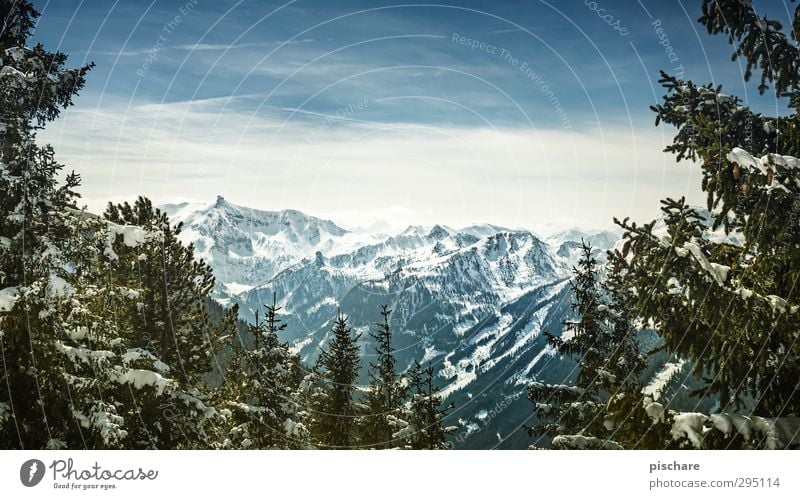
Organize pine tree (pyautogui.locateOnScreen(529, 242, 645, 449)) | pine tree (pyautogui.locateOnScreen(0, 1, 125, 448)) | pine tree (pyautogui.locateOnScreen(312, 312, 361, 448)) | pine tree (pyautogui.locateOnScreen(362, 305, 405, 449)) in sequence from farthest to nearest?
pine tree (pyautogui.locateOnScreen(312, 312, 361, 448))
pine tree (pyautogui.locateOnScreen(362, 305, 405, 449))
pine tree (pyautogui.locateOnScreen(529, 242, 645, 449))
pine tree (pyautogui.locateOnScreen(0, 1, 125, 448))

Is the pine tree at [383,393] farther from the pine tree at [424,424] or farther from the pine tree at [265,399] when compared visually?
the pine tree at [265,399]

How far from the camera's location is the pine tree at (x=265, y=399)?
14617 mm

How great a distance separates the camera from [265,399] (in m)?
15.3

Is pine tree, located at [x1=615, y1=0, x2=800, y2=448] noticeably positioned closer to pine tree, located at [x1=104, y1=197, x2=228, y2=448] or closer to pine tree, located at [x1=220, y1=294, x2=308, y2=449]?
pine tree, located at [x1=104, y1=197, x2=228, y2=448]

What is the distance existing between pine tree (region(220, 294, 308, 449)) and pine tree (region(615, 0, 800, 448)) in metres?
9.72

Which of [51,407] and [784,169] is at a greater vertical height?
[784,169]

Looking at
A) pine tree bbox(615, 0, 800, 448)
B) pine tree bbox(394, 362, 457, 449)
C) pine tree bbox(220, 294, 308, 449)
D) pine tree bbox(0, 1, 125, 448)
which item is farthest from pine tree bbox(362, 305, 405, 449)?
pine tree bbox(615, 0, 800, 448)

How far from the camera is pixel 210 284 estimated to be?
13.5 metres
